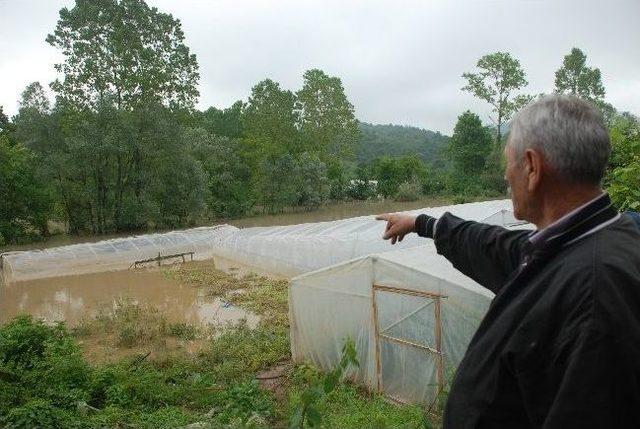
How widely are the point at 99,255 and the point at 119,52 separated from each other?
1102cm

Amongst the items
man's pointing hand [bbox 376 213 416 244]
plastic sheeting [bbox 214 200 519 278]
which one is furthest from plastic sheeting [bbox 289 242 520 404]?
plastic sheeting [bbox 214 200 519 278]

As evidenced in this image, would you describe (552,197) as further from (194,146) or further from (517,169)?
(194,146)

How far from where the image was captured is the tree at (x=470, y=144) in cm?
3944

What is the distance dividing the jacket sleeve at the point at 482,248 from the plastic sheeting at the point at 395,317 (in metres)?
4.14

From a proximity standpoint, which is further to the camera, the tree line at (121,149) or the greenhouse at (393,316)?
the tree line at (121,149)

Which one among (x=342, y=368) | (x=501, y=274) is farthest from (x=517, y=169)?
(x=342, y=368)

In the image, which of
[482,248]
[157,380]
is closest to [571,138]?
[482,248]

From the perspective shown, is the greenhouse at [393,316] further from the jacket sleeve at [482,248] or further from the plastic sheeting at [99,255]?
the plastic sheeting at [99,255]

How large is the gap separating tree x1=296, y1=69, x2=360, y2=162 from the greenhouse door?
30.9 metres

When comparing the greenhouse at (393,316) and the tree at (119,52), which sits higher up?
the tree at (119,52)

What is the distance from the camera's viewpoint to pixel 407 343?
6.67 meters

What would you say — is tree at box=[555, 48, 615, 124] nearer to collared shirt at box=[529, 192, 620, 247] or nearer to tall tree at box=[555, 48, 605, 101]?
tall tree at box=[555, 48, 605, 101]

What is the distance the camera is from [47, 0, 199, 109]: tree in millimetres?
22609

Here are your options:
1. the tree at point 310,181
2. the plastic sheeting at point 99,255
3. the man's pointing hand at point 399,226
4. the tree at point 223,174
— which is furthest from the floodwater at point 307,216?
the man's pointing hand at point 399,226
